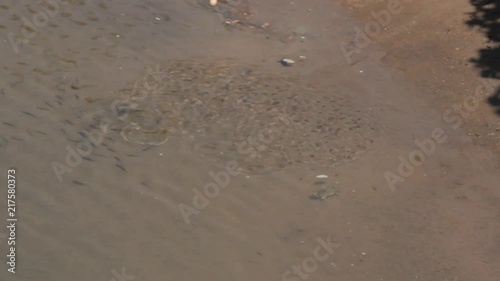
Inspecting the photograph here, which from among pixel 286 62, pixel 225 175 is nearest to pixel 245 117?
pixel 225 175

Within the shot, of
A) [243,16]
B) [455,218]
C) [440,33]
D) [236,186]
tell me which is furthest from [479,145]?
[243,16]

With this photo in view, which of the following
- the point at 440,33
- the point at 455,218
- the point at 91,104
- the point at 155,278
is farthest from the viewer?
the point at 440,33

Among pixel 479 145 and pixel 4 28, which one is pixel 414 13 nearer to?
pixel 479 145

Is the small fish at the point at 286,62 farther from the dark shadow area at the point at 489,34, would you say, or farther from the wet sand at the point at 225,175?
the dark shadow area at the point at 489,34

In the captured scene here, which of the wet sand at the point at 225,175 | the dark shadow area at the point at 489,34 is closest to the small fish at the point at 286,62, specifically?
the wet sand at the point at 225,175

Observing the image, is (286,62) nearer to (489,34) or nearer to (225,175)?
(225,175)

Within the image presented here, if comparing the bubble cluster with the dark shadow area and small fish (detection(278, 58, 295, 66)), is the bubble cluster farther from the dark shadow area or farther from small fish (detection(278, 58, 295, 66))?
the dark shadow area
